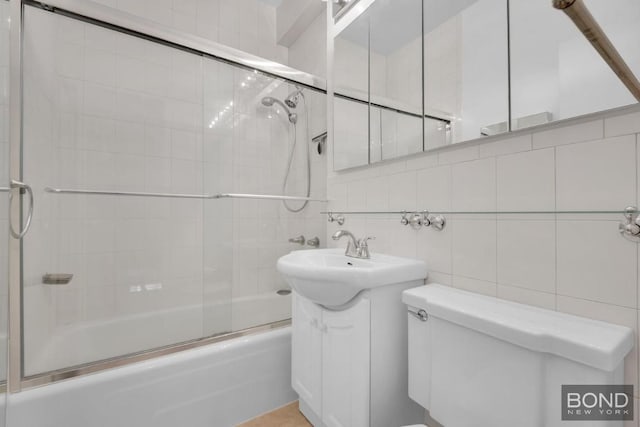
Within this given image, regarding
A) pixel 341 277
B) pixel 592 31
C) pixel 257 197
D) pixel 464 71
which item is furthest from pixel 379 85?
pixel 592 31

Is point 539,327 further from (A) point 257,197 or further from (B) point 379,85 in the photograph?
(A) point 257,197

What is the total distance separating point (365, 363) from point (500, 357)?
0.42 meters

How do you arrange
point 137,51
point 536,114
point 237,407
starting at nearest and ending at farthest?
point 536,114, point 237,407, point 137,51

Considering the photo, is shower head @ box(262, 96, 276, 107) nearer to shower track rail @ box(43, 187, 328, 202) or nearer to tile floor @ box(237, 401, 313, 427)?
shower track rail @ box(43, 187, 328, 202)

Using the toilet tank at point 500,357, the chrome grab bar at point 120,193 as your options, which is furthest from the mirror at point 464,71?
the chrome grab bar at point 120,193

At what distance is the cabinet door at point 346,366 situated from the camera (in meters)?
0.95

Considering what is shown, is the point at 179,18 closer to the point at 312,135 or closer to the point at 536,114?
the point at 312,135

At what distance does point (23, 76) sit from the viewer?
1172mm

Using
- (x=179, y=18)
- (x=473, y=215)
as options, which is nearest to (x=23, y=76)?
(x=179, y=18)

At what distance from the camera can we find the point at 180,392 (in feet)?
3.99

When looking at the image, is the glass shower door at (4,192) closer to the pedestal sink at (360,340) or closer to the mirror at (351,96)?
the pedestal sink at (360,340)

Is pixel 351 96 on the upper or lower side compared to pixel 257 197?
upper

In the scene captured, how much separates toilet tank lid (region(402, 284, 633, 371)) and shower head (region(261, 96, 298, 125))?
1369 mm

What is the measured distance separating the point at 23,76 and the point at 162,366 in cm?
133
